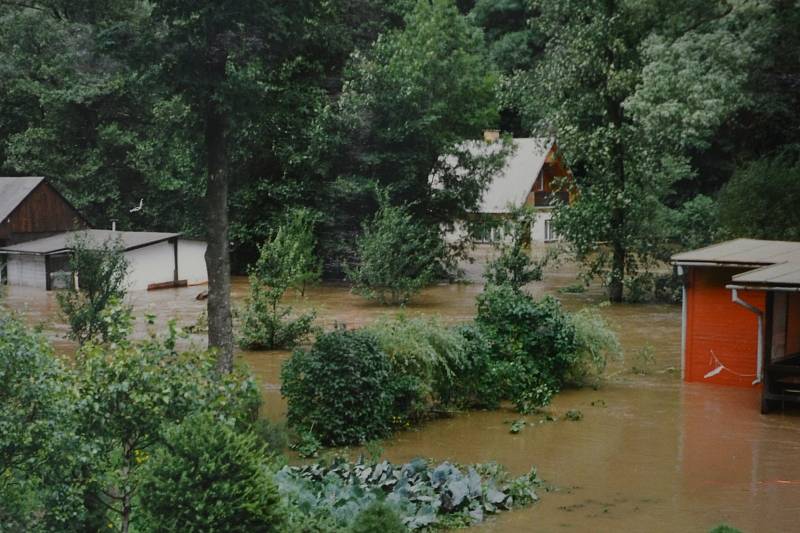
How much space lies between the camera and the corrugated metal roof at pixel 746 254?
18.8 metres

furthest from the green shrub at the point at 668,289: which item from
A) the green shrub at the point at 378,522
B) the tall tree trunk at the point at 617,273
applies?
the green shrub at the point at 378,522

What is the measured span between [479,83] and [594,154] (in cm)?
1075

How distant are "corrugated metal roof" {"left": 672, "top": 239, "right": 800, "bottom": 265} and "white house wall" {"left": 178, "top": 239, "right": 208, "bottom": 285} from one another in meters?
27.4

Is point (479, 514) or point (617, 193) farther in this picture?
point (617, 193)

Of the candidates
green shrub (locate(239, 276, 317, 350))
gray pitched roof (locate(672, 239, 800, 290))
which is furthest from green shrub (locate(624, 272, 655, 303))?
green shrub (locate(239, 276, 317, 350))

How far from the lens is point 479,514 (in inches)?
458

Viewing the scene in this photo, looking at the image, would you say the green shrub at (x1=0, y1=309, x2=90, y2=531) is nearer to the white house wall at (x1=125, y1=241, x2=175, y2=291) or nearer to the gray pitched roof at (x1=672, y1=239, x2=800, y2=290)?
the gray pitched roof at (x1=672, y1=239, x2=800, y2=290)

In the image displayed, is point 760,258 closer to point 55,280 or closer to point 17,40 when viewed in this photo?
point 55,280

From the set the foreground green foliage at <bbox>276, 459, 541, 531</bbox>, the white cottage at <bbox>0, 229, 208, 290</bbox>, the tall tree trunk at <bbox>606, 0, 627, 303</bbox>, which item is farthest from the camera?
the white cottage at <bbox>0, 229, 208, 290</bbox>

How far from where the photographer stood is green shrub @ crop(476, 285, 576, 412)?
18062mm

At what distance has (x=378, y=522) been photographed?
8477 millimetres

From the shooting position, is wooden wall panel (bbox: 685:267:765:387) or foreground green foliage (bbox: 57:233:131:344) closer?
wooden wall panel (bbox: 685:267:765:387)

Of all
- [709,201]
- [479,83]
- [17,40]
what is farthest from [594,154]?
[17,40]

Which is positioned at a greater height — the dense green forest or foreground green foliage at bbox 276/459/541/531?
the dense green forest
